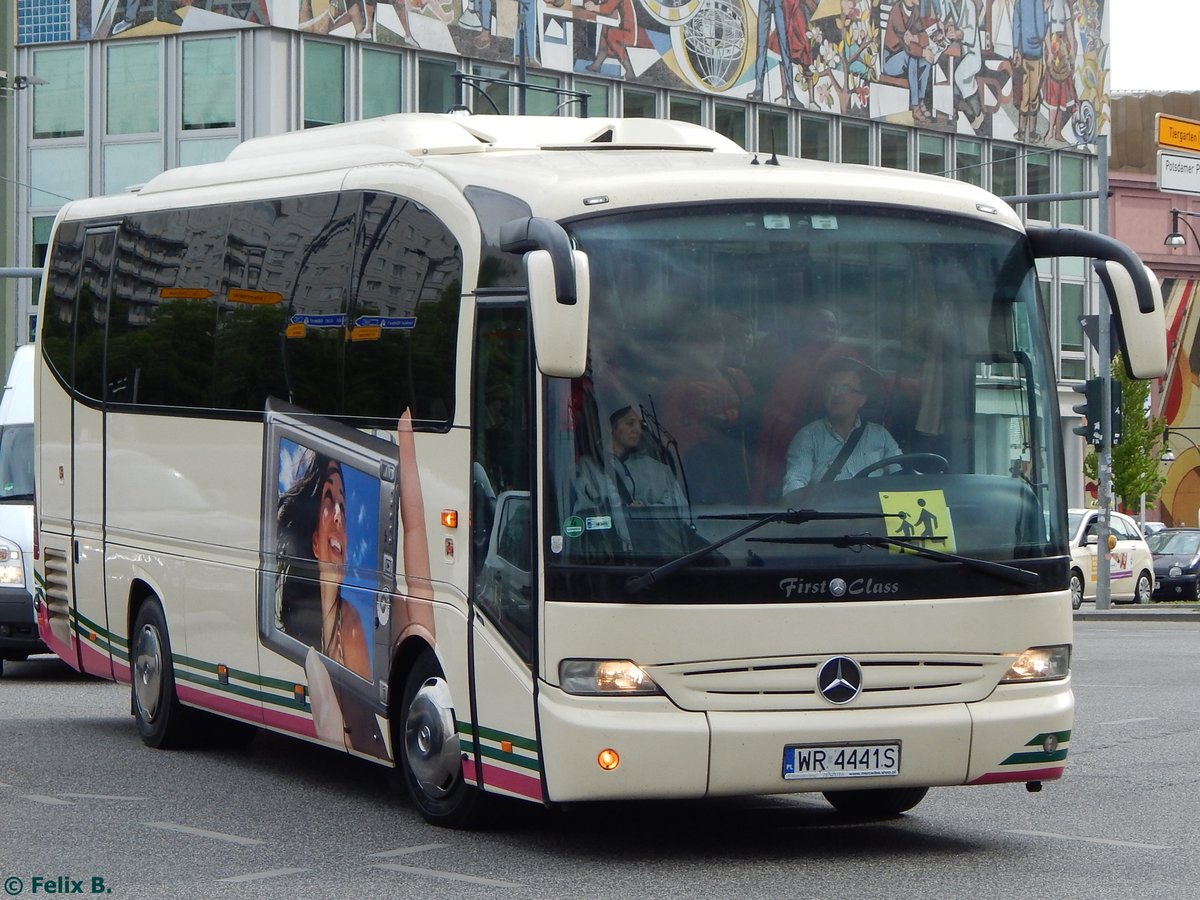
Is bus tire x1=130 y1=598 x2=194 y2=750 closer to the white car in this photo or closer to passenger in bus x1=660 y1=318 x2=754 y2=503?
passenger in bus x1=660 y1=318 x2=754 y2=503

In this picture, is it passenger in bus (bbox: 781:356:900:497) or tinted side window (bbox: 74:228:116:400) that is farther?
tinted side window (bbox: 74:228:116:400)

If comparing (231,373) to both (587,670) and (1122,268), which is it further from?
(1122,268)

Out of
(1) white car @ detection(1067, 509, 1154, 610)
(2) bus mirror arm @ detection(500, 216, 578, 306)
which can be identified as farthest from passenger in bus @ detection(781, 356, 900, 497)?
(1) white car @ detection(1067, 509, 1154, 610)

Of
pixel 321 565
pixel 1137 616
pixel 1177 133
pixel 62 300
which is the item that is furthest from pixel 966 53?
pixel 321 565

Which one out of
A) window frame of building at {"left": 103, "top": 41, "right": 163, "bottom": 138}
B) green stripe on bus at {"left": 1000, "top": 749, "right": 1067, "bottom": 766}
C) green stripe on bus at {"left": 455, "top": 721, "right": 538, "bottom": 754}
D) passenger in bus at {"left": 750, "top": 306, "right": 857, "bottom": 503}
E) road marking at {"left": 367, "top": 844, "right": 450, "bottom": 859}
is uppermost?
window frame of building at {"left": 103, "top": 41, "right": 163, "bottom": 138}

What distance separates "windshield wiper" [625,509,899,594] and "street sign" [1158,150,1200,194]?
25279 mm

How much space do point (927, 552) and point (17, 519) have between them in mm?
10508

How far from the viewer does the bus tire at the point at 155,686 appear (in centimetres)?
1279

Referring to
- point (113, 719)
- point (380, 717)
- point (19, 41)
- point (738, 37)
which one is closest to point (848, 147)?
point (738, 37)

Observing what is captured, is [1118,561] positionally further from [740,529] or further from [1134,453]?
[740,529]

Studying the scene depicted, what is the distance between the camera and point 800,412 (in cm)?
894

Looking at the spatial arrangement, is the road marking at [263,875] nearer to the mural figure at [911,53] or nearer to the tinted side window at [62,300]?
the tinted side window at [62,300]

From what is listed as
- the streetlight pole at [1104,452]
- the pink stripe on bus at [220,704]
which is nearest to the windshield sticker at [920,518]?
the pink stripe on bus at [220,704]

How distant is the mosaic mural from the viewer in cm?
4497
